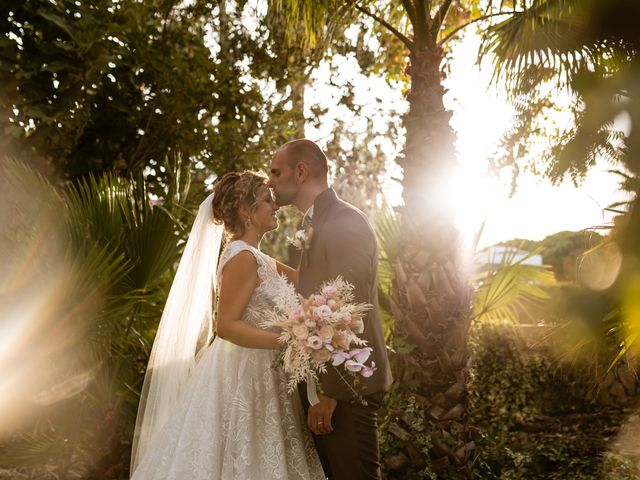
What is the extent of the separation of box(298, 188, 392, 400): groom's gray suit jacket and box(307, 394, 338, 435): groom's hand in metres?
0.06

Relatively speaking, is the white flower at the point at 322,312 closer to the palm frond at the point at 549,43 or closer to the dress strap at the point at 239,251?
the dress strap at the point at 239,251

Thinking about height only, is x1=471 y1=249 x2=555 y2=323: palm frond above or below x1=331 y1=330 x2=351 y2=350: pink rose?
above

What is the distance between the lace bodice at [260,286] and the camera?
3695 millimetres

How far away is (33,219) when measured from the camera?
5.02 m

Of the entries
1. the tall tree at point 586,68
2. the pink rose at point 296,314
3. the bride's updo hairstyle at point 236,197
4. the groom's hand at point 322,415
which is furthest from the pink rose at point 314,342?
the tall tree at point 586,68

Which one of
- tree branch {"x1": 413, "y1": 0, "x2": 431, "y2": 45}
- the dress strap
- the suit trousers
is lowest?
the suit trousers

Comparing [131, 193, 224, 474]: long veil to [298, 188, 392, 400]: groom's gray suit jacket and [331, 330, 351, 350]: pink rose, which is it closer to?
[298, 188, 392, 400]: groom's gray suit jacket

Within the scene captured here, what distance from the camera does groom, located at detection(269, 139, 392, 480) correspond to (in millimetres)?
3287

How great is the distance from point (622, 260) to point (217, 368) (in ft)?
8.61

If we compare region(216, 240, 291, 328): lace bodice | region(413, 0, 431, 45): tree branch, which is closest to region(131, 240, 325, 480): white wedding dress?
region(216, 240, 291, 328): lace bodice

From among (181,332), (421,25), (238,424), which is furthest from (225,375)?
(421,25)

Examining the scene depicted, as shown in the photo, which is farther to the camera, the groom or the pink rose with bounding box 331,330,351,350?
the groom

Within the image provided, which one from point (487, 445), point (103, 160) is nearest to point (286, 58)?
point (103, 160)

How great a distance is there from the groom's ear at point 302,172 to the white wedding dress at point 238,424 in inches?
17.4
